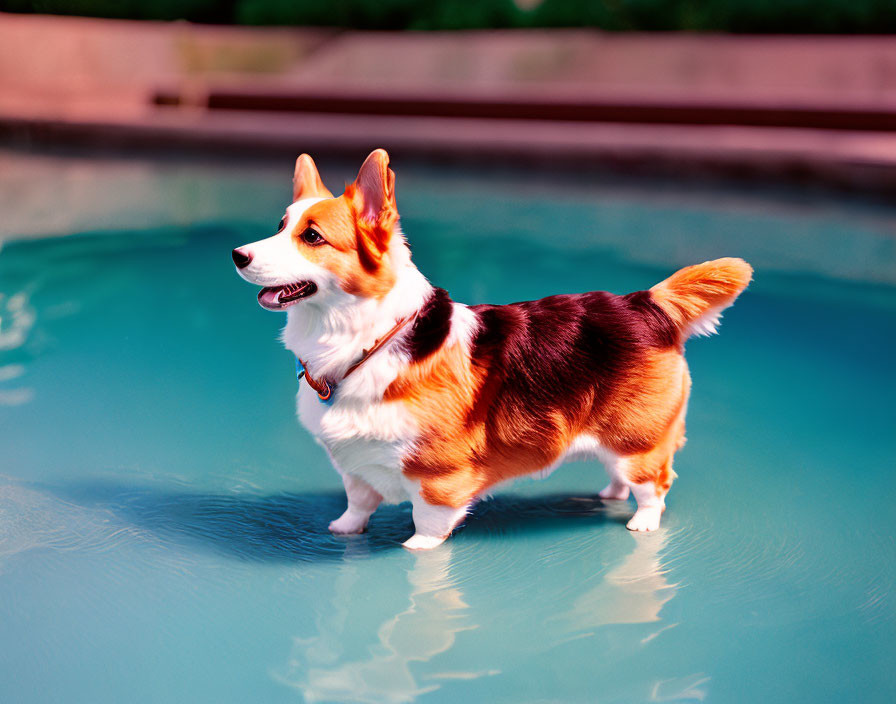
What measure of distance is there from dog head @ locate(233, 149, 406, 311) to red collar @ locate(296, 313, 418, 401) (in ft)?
0.38

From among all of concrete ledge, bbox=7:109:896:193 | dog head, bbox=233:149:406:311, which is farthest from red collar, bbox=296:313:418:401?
concrete ledge, bbox=7:109:896:193

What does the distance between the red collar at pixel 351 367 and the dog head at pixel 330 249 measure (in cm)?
12

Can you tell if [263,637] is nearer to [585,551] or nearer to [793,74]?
[585,551]

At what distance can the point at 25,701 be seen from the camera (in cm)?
167

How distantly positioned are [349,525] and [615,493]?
2.57 ft

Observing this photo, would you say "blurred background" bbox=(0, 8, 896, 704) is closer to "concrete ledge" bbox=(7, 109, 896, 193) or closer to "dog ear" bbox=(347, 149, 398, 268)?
"concrete ledge" bbox=(7, 109, 896, 193)

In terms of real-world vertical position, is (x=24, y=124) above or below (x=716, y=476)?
above

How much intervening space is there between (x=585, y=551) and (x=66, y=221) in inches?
185

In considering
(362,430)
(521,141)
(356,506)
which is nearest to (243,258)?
(362,430)

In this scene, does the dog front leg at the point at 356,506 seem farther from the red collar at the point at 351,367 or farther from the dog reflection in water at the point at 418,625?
the red collar at the point at 351,367

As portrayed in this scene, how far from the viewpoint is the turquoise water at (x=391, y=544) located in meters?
1.80

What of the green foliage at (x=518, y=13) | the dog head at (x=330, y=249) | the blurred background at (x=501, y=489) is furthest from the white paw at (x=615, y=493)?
the green foliage at (x=518, y=13)

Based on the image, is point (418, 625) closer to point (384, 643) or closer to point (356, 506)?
point (384, 643)

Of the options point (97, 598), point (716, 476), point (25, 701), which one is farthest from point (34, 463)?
point (716, 476)
